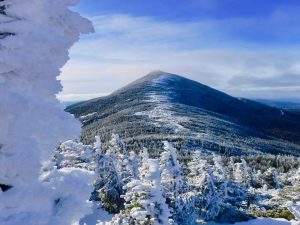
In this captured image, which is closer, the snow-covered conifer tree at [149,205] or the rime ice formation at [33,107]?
the rime ice formation at [33,107]

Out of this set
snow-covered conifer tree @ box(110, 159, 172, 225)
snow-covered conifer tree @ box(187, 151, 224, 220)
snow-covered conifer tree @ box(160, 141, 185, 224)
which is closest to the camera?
snow-covered conifer tree @ box(110, 159, 172, 225)

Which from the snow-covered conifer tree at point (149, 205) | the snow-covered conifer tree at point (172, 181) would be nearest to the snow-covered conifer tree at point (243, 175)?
the snow-covered conifer tree at point (172, 181)

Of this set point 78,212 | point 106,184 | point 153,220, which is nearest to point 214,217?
point 106,184

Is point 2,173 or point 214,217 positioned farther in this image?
point 214,217

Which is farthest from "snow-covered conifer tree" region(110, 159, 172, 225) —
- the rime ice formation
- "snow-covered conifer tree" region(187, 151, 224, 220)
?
"snow-covered conifer tree" region(187, 151, 224, 220)

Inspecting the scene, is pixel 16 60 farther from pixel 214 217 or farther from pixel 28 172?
pixel 214 217

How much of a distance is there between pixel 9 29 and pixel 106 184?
4928 cm

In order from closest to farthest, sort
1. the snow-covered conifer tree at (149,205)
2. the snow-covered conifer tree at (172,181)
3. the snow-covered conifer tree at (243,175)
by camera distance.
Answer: the snow-covered conifer tree at (149,205)
the snow-covered conifer tree at (172,181)
the snow-covered conifer tree at (243,175)

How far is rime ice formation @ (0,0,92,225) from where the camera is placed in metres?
8.70

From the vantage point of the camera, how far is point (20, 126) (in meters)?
8.72

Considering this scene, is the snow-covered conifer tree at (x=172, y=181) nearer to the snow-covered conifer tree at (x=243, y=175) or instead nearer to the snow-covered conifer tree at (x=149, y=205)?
the snow-covered conifer tree at (x=149, y=205)

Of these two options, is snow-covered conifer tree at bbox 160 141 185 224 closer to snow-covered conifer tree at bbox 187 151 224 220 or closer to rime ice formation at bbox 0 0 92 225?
snow-covered conifer tree at bbox 187 151 224 220

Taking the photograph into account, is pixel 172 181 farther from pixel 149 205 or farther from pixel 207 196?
pixel 149 205

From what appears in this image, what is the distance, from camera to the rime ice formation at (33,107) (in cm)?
870
